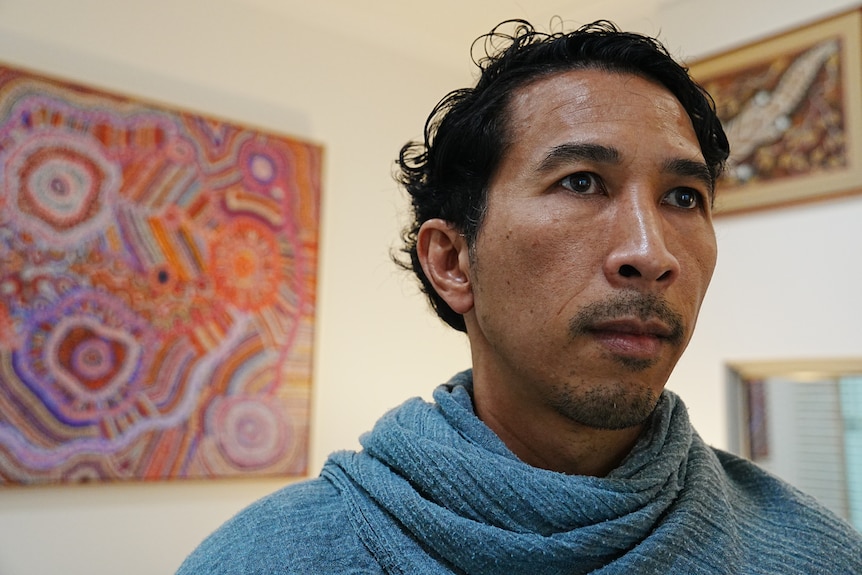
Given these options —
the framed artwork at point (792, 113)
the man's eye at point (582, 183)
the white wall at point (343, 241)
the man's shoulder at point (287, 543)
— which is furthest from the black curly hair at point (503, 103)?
the white wall at point (343, 241)

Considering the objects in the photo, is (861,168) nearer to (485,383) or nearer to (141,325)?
(485,383)

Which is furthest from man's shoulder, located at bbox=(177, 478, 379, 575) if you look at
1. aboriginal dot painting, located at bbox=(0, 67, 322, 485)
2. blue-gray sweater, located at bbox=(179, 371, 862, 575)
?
aboriginal dot painting, located at bbox=(0, 67, 322, 485)

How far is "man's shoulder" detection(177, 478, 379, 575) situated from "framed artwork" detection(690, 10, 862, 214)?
1.54 metres

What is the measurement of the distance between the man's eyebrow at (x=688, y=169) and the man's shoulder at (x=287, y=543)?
58 cm

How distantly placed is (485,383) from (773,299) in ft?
4.98

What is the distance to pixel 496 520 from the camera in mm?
893

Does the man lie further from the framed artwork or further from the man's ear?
the framed artwork

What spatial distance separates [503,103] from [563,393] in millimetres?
408

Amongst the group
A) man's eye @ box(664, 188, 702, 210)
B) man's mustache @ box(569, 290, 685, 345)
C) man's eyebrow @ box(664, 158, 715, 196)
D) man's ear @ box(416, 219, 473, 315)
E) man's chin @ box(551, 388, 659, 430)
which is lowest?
man's chin @ box(551, 388, 659, 430)

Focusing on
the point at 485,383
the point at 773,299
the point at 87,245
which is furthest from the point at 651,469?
the point at 87,245

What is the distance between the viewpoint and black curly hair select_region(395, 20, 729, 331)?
3.47 feet

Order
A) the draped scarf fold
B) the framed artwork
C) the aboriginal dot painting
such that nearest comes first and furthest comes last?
the draped scarf fold < the aboriginal dot painting < the framed artwork

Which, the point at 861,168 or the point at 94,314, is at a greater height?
the point at 861,168

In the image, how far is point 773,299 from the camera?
228cm
